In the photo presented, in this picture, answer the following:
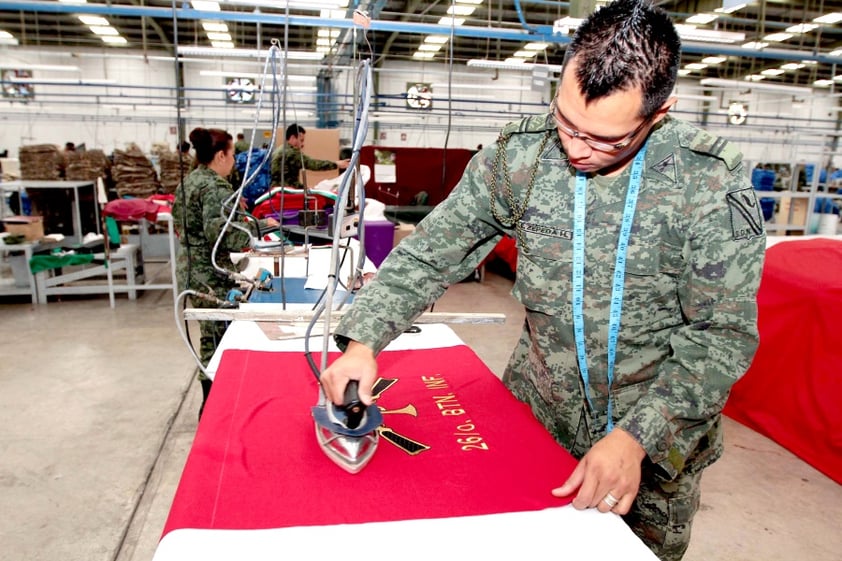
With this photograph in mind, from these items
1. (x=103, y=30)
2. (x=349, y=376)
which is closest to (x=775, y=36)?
(x=349, y=376)

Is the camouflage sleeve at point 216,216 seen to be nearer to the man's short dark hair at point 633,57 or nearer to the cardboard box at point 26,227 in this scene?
the man's short dark hair at point 633,57

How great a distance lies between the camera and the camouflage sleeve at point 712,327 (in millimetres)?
863

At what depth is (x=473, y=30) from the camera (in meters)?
5.36

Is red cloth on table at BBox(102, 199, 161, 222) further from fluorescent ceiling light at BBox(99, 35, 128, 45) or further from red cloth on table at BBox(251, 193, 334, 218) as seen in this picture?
fluorescent ceiling light at BBox(99, 35, 128, 45)

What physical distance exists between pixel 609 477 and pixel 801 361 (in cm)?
→ 233

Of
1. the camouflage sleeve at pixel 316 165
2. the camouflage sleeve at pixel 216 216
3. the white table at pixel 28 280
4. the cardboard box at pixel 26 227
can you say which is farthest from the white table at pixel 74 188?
the camouflage sleeve at pixel 216 216

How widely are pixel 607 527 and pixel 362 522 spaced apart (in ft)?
1.16

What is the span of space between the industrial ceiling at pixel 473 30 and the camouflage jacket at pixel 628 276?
13.4ft

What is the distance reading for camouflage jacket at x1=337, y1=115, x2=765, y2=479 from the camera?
87 cm

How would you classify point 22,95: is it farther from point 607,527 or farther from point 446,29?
point 607,527

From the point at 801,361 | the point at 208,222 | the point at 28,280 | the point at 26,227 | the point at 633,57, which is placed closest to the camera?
the point at 633,57

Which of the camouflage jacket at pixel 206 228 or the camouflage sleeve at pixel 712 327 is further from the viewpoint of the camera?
the camouflage jacket at pixel 206 228

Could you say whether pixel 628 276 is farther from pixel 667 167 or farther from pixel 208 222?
pixel 208 222

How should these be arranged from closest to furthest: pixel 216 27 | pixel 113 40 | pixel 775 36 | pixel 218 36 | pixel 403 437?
pixel 403 437
pixel 216 27
pixel 775 36
pixel 218 36
pixel 113 40
